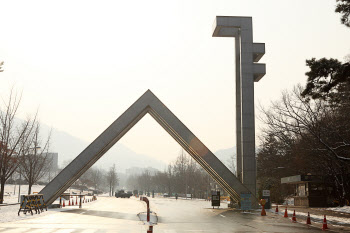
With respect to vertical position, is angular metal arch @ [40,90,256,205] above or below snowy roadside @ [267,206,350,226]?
above

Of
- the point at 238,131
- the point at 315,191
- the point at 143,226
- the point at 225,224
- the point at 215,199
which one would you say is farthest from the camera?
the point at 315,191

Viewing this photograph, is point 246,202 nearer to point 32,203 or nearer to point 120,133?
point 120,133

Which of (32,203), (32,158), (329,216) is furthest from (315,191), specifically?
(32,158)

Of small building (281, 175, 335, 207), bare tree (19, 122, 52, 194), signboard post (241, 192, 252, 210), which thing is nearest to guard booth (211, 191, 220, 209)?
signboard post (241, 192, 252, 210)

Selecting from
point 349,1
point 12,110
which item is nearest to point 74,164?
point 12,110

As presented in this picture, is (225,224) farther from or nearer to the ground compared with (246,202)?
nearer to the ground

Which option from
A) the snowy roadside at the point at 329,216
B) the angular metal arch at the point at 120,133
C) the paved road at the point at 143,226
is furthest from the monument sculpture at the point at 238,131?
the paved road at the point at 143,226

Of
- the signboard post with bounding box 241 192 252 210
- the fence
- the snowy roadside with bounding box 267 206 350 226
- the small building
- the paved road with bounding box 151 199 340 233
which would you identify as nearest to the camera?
the paved road with bounding box 151 199 340 233

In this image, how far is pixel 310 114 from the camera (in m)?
49.3

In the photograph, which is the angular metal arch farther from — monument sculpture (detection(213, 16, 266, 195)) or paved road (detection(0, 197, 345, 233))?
paved road (detection(0, 197, 345, 233))

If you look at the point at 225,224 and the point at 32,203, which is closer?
the point at 225,224

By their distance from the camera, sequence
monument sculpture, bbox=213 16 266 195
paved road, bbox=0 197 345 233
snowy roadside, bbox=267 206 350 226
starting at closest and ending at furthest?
paved road, bbox=0 197 345 233, snowy roadside, bbox=267 206 350 226, monument sculpture, bbox=213 16 266 195

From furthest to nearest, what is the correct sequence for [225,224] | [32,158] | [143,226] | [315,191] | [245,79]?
[32,158] < [315,191] < [245,79] < [225,224] < [143,226]

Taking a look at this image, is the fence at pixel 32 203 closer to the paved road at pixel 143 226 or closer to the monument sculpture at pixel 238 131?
→ the monument sculpture at pixel 238 131
